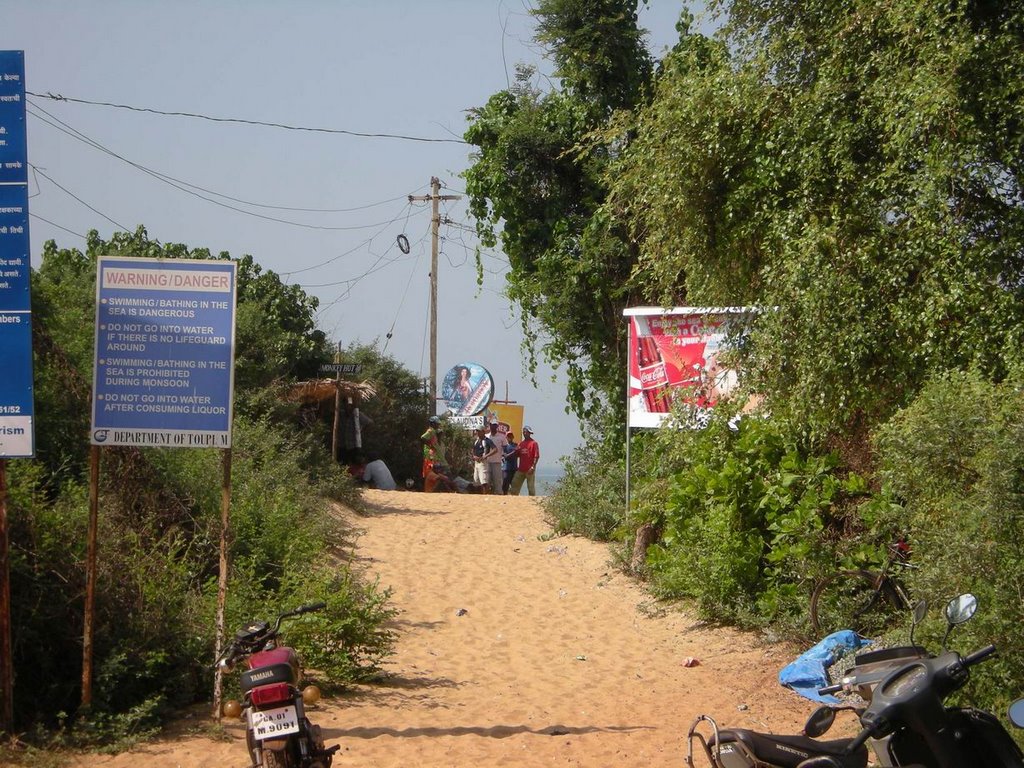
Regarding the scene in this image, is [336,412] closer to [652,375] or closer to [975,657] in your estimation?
[652,375]

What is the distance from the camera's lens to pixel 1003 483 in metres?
6.32

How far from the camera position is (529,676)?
31.6 ft

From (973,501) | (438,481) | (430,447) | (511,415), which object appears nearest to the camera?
(973,501)

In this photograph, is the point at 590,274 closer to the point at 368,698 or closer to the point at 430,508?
the point at 430,508

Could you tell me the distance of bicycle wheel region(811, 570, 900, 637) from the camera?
915cm

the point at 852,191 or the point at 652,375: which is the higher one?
the point at 852,191

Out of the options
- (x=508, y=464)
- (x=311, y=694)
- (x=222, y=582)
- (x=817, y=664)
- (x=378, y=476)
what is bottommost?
(x=817, y=664)

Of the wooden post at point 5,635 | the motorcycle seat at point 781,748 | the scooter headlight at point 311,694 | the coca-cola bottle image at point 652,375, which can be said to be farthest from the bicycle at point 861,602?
the wooden post at point 5,635

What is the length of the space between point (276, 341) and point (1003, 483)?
17.1 metres

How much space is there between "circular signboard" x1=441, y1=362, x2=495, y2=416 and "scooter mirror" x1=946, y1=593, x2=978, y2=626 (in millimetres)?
25750

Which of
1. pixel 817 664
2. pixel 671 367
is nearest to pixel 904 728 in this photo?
pixel 817 664

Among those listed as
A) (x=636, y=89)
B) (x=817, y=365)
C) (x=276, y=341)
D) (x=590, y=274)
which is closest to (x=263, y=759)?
(x=817, y=365)

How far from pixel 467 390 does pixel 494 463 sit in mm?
6411

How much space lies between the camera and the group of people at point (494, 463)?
78.4 feet
